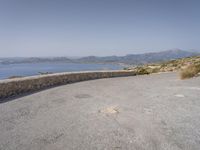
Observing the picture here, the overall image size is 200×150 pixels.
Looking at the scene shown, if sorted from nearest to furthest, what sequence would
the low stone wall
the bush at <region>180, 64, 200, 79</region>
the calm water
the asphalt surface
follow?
the asphalt surface, the low stone wall, the bush at <region>180, 64, 200, 79</region>, the calm water

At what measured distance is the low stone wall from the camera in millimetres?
7355

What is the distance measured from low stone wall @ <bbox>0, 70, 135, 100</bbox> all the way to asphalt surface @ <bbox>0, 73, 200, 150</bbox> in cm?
81

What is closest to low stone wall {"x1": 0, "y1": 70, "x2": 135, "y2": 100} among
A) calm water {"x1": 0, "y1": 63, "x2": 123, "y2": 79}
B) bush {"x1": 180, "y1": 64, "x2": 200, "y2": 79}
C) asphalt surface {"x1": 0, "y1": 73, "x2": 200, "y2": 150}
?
asphalt surface {"x1": 0, "y1": 73, "x2": 200, "y2": 150}

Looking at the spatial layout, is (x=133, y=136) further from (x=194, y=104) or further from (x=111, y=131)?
(x=194, y=104)

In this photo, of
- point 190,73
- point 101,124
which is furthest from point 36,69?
point 101,124

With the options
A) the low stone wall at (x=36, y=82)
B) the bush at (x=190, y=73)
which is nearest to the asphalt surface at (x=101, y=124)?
the low stone wall at (x=36, y=82)

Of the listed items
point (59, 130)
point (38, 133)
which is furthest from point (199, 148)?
point (38, 133)

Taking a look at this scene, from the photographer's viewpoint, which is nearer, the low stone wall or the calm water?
the low stone wall

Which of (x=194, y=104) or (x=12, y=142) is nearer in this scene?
(x=12, y=142)

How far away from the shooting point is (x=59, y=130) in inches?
163

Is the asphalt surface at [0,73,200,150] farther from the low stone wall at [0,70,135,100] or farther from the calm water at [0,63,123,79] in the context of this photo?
the calm water at [0,63,123,79]

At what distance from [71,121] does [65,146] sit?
130 cm

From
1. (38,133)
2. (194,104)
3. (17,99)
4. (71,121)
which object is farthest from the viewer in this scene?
(17,99)

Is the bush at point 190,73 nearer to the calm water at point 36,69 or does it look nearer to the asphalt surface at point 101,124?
the asphalt surface at point 101,124
